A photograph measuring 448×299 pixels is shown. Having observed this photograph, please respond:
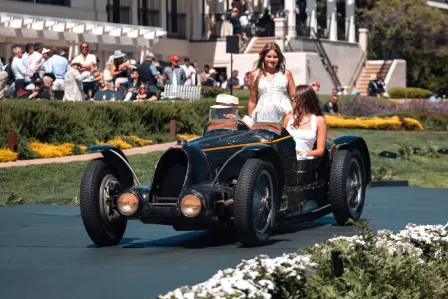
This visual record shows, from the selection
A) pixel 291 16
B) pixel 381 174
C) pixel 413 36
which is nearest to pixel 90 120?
pixel 381 174

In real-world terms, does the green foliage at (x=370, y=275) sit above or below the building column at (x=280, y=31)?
below

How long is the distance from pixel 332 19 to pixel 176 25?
818cm

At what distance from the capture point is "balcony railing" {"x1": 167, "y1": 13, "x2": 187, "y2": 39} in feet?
164

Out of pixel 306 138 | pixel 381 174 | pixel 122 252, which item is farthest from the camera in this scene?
pixel 381 174

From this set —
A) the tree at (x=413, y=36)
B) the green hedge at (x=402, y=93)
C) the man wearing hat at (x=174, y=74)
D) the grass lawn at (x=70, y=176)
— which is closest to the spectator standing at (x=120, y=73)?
the man wearing hat at (x=174, y=74)

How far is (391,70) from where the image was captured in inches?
2173

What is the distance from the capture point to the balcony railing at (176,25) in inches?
1964

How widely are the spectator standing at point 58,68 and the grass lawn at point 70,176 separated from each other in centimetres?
536

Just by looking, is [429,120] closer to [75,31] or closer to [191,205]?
[75,31]

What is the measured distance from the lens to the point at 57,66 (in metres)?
24.9

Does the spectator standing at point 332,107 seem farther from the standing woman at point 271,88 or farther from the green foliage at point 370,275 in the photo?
the green foliage at point 370,275

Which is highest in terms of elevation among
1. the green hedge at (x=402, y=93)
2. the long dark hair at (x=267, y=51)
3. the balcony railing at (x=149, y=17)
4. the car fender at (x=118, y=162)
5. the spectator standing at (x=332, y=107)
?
the balcony railing at (x=149, y=17)

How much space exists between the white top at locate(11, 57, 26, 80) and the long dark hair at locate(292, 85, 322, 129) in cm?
1416

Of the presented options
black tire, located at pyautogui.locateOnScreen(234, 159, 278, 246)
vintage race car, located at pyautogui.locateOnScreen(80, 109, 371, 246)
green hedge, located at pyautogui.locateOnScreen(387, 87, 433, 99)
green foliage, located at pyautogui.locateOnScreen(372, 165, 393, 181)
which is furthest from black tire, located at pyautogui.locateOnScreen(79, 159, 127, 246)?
green hedge, located at pyautogui.locateOnScreen(387, 87, 433, 99)
